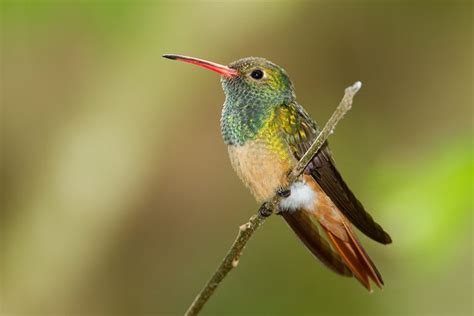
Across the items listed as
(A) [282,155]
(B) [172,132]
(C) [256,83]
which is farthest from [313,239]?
(B) [172,132]

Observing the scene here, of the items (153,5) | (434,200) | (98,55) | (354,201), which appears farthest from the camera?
(98,55)

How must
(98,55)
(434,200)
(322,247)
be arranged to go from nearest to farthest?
(434,200), (322,247), (98,55)

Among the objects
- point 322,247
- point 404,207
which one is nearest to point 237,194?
point 322,247

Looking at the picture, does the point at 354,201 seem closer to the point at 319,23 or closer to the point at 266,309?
the point at 266,309

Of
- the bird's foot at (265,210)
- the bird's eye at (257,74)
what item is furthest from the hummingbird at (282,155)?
the bird's foot at (265,210)

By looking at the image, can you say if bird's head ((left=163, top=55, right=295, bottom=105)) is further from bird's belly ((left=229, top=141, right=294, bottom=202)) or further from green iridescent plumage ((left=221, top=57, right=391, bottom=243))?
bird's belly ((left=229, top=141, right=294, bottom=202))

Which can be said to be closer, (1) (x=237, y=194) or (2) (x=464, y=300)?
(2) (x=464, y=300)

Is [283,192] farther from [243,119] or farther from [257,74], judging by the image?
[257,74]
